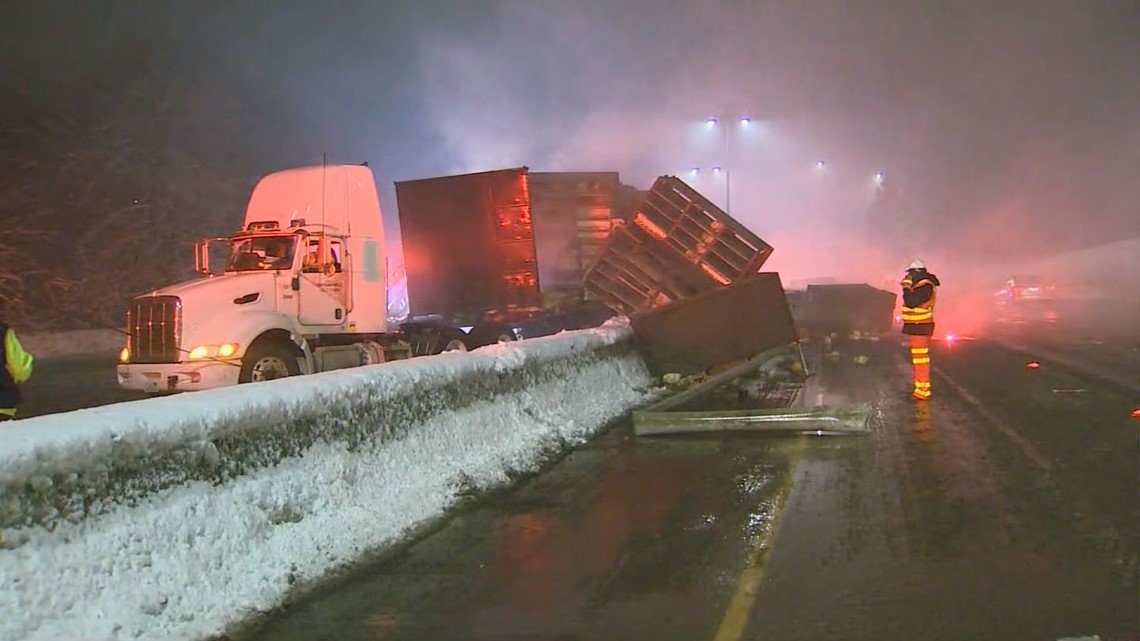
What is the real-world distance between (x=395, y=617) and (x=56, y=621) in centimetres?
155

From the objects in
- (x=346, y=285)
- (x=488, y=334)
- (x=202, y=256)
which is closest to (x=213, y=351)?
(x=202, y=256)

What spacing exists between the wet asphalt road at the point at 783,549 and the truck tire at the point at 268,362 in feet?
14.3

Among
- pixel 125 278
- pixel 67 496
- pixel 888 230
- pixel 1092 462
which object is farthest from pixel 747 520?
pixel 888 230

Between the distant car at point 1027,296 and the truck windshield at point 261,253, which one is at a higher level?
the distant car at point 1027,296

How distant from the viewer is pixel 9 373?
607 cm

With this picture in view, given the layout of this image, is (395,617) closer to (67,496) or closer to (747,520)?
(67,496)

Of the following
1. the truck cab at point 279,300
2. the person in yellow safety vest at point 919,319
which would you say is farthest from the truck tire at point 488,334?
the person in yellow safety vest at point 919,319

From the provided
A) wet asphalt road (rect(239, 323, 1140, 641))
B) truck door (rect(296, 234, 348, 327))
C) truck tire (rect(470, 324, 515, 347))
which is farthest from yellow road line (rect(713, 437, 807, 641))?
truck tire (rect(470, 324, 515, 347))

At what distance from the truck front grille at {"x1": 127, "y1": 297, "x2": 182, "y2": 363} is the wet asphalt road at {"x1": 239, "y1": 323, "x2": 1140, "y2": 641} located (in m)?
4.97

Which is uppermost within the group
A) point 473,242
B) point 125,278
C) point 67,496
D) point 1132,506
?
point 125,278

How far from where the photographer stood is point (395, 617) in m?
4.86

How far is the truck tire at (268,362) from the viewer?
1135 centimetres

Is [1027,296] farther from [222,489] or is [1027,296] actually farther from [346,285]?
[222,489]

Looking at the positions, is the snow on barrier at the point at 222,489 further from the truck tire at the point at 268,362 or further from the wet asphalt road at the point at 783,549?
the truck tire at the point at 268,362
